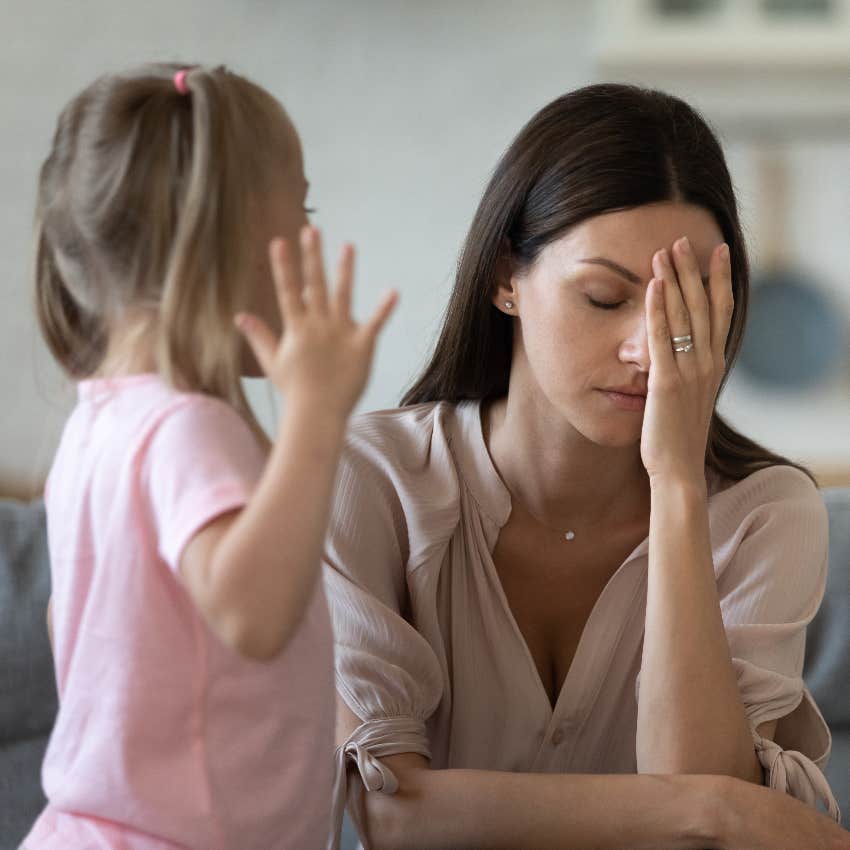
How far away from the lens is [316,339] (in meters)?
0.85

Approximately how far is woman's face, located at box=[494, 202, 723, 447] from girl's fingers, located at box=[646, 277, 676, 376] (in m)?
0.02

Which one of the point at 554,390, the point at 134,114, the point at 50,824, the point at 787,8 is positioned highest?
the point at 787,8

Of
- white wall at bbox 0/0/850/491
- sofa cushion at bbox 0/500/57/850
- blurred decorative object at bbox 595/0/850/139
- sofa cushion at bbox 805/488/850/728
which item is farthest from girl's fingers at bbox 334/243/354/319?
blurred decorative object at bbox 595/0/850/139

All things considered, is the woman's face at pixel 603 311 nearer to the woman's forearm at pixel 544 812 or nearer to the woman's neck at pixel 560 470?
the woman's neck at pixel 560 470

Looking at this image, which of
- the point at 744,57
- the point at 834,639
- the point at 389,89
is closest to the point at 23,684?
the point at 834,639

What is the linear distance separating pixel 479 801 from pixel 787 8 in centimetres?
201

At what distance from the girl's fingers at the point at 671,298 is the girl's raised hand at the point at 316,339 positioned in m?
0.55

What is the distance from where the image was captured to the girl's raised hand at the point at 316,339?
2.77 ft

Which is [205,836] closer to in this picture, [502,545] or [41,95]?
[502,545]

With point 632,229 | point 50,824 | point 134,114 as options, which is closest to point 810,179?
point 632,229

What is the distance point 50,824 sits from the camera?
99 cm

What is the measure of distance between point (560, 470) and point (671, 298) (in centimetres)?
33

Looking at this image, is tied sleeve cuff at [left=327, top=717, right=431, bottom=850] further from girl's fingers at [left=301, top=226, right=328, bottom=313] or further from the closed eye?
girl's fingers at [left=301, top=226, right=328, bottom=313]

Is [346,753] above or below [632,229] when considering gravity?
below
